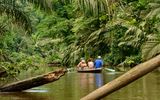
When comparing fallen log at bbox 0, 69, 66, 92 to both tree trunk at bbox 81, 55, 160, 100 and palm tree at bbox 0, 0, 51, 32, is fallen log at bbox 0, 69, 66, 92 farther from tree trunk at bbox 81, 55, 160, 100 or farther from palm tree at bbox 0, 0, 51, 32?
tree trunk at bbox 81, 55, 160, 100

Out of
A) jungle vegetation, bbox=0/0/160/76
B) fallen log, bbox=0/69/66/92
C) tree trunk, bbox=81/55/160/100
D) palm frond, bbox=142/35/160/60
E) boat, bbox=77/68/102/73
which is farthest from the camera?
jungle vegetation, bbox=0/0/160/76

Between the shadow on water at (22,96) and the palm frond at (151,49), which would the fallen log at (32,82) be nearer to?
the shadow on water at (22,96)

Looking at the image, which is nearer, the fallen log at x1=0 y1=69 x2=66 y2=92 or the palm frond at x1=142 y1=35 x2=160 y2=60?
the fallen log at x1=0 y1=69 x2=66 y2=92

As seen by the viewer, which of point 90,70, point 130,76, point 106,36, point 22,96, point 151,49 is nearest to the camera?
point 130,76

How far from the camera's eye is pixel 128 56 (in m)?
35.8

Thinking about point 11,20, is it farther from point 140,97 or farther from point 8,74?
point 140,97

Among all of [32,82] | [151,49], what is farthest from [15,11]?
[151,49]

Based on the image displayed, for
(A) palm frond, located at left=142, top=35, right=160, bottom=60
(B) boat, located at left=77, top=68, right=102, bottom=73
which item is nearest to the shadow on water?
(A) palm frond, located at left=142, top=35, right=160, bottom=60

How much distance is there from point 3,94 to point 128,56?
70.5 ft

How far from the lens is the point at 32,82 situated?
51.2 ft

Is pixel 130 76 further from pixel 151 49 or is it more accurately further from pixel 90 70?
pixel 90 70

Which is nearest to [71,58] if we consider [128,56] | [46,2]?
[128,56]

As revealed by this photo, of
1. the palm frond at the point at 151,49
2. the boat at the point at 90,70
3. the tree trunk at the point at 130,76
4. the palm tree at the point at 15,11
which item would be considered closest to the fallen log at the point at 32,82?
the palm tree at the point at 15,11

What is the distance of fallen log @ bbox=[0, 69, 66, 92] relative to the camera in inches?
594
